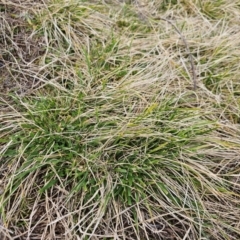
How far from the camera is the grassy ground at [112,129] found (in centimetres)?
156

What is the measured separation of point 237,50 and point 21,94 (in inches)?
44.3

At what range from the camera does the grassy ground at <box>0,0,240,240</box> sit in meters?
1.56

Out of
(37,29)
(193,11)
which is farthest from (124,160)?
(193,11)

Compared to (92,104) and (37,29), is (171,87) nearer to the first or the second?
(92,104)

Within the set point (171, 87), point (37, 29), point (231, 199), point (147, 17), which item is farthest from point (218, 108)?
point (37, 29)

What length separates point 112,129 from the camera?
171 cm

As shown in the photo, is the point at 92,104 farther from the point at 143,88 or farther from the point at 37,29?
the point at 37,29

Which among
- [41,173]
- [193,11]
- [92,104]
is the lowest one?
[41,173]

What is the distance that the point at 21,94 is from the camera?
6.11 feet

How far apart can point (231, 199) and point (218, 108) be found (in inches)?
18.6

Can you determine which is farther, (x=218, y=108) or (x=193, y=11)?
(x=193, y=11)

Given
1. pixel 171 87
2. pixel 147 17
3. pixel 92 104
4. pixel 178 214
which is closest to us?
pixel 178 214

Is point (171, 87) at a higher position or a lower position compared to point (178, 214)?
higher

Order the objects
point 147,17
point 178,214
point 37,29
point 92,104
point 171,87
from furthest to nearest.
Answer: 1. point 147,17
2. point 37,29
3. point 171,87
4. point 92,104
5. point 178,214
